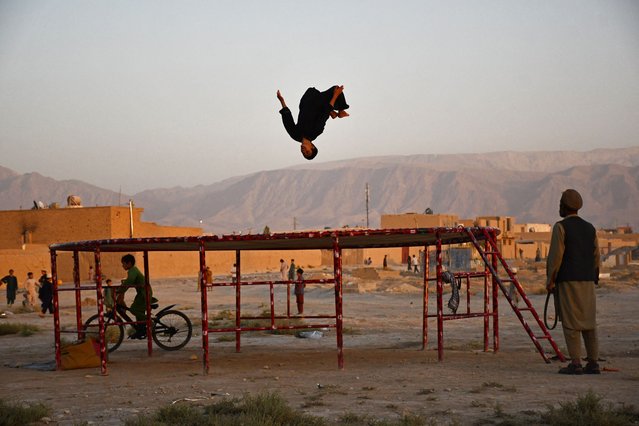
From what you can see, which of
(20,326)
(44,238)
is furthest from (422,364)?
(44,238)

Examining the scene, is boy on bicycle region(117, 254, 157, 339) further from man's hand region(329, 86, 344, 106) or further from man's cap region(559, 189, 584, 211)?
man's cap region(559, 189, 584, 211)

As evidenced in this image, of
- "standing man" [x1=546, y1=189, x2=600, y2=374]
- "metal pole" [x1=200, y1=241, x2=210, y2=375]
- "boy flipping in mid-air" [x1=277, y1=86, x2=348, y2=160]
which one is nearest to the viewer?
"boy flipping in mid-air" [x1=277, y1=86, x2=348, y2=160]

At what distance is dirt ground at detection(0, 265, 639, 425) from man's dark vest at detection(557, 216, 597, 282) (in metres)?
1.37

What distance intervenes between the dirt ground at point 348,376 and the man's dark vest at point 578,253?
1370 mm

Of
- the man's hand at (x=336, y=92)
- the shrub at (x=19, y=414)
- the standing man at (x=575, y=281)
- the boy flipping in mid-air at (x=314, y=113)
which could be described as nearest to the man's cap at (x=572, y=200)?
the standing man at (x=575, y=281)

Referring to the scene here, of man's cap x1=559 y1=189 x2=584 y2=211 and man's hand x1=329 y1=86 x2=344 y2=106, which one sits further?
man's cap x1=559 y1=189 x2=584 y2=211

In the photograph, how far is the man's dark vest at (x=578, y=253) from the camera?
1204 cm

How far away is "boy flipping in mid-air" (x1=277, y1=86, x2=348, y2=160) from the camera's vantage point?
35.6 feet

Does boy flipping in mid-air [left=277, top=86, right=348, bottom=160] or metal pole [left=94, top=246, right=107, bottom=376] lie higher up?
boy flipping in mid-air [left=277, top=86, right=348, bottom=160]

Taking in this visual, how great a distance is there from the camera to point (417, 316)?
2744cm

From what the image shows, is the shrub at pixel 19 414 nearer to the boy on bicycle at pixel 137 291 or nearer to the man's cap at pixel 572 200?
the boy on bicycle at pixel 137 291

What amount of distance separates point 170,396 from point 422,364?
15.1 feet

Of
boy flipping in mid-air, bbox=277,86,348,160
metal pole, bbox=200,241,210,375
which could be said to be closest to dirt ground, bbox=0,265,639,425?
metal pole, bbox=200,241,210,375

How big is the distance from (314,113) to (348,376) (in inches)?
163
